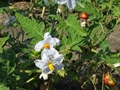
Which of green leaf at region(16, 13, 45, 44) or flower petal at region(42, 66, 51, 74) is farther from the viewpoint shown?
green leaf at region(16, 13, 45, 44)

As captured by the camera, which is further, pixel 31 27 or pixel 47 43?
pixel 31 27

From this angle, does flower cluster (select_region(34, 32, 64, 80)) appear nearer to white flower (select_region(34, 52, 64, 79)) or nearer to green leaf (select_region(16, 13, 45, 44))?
white flower (select_region(34, 52, 64, 79))

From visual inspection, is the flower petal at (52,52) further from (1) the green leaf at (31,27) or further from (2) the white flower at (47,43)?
(1) the green leaf at (31,27)

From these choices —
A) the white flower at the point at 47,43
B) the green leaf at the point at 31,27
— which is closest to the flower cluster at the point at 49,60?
the white flower at the point at 47,43

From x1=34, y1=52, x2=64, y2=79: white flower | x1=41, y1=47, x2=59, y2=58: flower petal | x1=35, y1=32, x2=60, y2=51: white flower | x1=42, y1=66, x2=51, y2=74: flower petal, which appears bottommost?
x1=42, y1=66, x2=51, y2=74: flower petal

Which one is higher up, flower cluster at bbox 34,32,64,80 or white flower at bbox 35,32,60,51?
white flower at bbox 35,32,60,51

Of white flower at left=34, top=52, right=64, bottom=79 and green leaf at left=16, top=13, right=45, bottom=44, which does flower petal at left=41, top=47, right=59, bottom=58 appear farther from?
green leaf at left=16, top=13, right=45, bottom=44

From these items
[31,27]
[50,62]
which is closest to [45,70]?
[50,62]

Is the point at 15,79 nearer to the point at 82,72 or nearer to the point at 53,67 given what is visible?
the point at 53,67

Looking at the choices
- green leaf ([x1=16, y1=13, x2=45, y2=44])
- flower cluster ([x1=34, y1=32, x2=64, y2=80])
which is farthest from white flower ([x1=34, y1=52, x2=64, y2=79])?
green leaf ([x1=16, y1=13, x2=45, y2=44])

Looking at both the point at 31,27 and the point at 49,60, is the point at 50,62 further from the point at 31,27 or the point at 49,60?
the point at 31,27

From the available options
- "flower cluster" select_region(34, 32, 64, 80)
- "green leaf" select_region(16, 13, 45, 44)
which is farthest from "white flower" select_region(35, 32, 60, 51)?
"green leaf" select_region(16, 13, 45, 44)

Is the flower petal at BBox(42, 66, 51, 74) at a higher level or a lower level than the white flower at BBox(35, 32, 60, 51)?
lower

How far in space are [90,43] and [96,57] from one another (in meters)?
0.13
